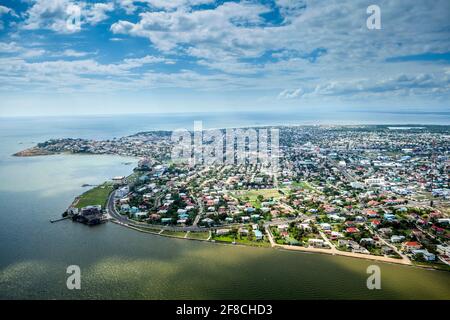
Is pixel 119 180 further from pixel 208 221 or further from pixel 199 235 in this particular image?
pixel 199 235

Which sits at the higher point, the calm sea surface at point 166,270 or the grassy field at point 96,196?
the grassy field at point 96,196

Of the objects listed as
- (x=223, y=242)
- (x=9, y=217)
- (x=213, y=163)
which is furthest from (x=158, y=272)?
(x=213, y=163)

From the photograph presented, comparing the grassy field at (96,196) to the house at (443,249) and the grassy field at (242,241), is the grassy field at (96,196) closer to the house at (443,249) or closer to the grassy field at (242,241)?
the grassy field at (242,241)

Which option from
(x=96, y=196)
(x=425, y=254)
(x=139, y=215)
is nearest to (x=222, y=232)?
(x=139, y=215)

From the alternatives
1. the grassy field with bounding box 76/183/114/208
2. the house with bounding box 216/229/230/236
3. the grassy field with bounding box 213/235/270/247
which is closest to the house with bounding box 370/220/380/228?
the grassy field with bounding box 213/235/270/247

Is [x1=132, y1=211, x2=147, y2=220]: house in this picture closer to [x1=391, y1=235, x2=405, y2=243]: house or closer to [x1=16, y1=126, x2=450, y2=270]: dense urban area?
[x1=16, y1=126, x2=450, y2=270]: dense urban area

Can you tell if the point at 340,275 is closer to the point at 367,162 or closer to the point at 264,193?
the point at 264,193

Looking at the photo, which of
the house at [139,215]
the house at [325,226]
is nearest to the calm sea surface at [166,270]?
the house at [139,215]
